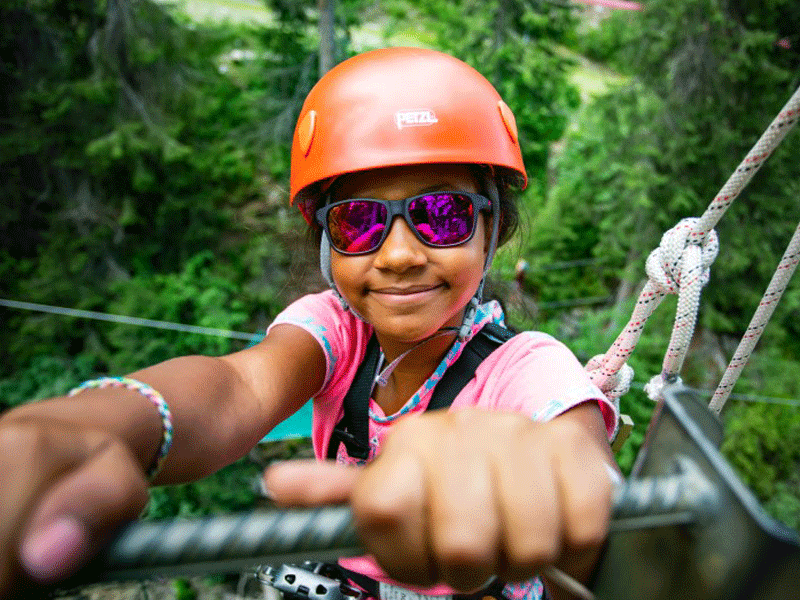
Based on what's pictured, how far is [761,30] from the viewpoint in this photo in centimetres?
649

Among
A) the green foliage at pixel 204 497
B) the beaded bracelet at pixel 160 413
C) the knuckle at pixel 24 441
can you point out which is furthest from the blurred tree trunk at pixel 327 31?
the knuckle at pixel 24 441

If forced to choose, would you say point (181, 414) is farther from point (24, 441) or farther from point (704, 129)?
point (704, 129)

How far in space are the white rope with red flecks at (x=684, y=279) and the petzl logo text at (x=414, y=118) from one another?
2.52 feet

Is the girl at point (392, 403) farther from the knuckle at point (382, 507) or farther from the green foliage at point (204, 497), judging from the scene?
the green foliage at point (204, 497)

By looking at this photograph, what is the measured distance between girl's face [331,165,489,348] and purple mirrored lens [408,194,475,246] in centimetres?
3

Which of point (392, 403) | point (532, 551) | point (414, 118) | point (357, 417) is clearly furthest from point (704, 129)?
point (532, 551)

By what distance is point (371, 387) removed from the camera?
5.62ft

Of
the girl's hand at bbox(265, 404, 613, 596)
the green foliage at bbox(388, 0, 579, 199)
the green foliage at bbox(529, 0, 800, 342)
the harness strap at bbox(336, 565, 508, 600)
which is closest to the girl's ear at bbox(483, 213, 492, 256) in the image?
the harness strap at bbox(336, 565, 508, 600)

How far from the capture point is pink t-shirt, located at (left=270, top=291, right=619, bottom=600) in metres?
1.25

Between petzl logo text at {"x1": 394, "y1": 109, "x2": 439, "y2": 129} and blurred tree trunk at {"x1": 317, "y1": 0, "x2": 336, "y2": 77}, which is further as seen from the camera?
blurred tree trunk at {"x1": 317, "y1": 0, "x2": 336, "y2": 77}

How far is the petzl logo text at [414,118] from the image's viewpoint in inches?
57.1

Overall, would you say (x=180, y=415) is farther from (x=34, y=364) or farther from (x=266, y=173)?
(x=266, y=173)

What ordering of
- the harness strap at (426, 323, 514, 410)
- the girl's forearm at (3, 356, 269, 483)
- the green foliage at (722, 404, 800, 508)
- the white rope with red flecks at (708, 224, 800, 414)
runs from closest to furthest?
1. the girl's forearm at (3, 356, 269, 483)
2. the white rope with red flecks at (708, 224, 800, 414)
3. the harness strap at (426, 323, 514, 410)
4. the green foliage at (722, 404, 800, 508)

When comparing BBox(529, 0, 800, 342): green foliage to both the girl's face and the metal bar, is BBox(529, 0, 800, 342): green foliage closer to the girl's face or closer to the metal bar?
the girl's face
